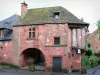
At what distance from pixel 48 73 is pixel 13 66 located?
7.12 m

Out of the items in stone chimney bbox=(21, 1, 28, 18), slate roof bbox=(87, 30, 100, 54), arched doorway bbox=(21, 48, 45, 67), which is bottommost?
arched doorway bbox=(21, 48, 45, 67)

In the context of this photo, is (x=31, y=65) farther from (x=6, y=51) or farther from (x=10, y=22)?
(x=10, y=22)

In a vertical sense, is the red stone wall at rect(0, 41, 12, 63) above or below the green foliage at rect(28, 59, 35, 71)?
above

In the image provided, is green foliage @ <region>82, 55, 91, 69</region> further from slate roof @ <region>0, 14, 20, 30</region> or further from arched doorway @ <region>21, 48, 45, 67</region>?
slate roof @ <region>0, 14, 20, 30</region>

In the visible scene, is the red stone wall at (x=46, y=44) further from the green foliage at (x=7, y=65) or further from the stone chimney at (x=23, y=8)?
the stone chimney at (x=23, y=8)

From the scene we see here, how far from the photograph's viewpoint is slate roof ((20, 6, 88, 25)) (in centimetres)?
3300

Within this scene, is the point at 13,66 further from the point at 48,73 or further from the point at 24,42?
the point at 48,73

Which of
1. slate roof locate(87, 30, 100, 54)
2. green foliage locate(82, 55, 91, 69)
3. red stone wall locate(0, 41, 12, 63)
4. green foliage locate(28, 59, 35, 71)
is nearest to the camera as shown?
green foliage locate(28, 59, 35, 71)

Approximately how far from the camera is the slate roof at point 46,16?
108 ft

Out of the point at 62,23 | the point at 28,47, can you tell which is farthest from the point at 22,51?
the point at 62,23

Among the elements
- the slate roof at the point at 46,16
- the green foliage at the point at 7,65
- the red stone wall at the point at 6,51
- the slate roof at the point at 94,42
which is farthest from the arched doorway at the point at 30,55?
the slate roof at the point at 94,42

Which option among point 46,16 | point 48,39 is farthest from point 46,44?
point 46,16

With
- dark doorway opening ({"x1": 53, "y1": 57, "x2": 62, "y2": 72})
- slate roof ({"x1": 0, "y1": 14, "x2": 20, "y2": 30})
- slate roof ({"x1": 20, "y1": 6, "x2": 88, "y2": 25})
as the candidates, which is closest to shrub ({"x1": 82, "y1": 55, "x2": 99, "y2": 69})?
dark doorway opening ({"x1": 53, "y1": 57, "x2": 62, "y2": 72})

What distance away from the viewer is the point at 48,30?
32.5 metres
